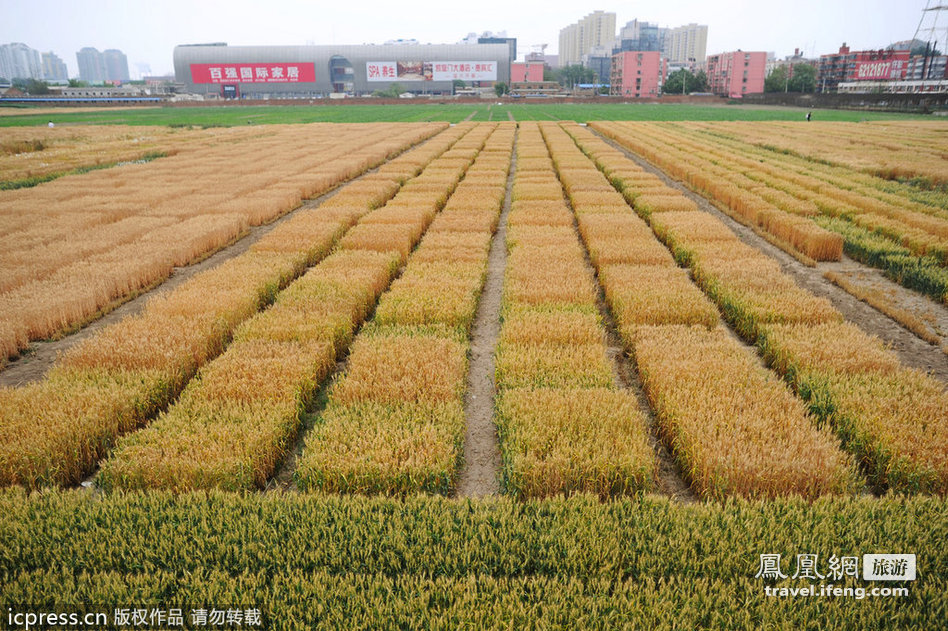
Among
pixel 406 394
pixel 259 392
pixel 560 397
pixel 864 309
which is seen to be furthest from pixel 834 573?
pixel 864 309

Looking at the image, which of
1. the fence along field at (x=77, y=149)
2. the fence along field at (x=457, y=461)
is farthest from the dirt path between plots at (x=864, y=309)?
the fence along field at (x=77, y=149)

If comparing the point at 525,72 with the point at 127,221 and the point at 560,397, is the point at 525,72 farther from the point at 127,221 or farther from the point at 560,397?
the point at 560,397

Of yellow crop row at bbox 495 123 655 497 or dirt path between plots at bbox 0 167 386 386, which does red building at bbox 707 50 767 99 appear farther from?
yellow crop row at bbox 495 123 655 497

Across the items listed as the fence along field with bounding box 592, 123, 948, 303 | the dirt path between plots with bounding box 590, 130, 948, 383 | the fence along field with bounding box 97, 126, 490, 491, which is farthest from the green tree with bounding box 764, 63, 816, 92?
the fence along field with bounding box 97, 126, 490, 491

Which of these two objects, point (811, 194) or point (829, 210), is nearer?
point (829, 210)

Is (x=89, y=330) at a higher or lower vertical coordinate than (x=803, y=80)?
lower
